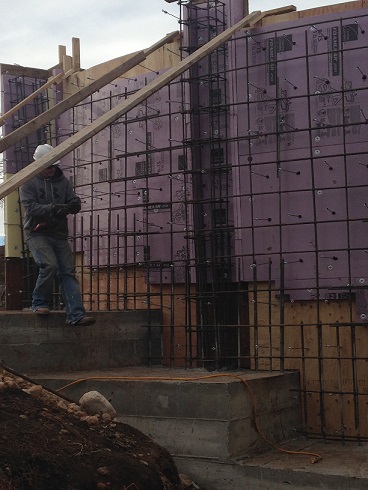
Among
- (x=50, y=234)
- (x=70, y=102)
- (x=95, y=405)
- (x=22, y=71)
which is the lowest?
(x=95, y=405)

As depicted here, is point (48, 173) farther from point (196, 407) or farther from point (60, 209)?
point (196, 407)

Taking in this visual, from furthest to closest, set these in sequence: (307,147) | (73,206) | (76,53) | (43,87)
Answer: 1. (76,53)
2. (43,87)
3. (307,147)
4. (73,206)

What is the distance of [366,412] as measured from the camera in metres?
8.80

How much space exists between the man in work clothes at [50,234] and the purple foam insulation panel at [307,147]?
209cm

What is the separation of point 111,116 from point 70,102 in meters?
0.83

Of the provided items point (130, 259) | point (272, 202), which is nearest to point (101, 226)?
point (130, 259)

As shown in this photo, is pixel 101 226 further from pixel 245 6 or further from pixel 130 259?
pixel 245 6

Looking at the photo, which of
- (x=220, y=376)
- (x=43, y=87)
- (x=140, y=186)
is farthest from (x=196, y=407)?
(x=43, y=87)

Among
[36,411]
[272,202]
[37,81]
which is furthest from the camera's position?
[37,81]

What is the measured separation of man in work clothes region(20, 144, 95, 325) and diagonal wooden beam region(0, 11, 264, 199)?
0.98 m

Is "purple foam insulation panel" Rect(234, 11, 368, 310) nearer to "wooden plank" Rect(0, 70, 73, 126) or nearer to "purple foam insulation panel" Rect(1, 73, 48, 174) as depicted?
"wooden plank" Rect(0, 70, 73, 126)

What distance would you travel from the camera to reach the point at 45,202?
8.74 metres

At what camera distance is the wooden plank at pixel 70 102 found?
7462 mm

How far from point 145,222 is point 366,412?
4039mm
